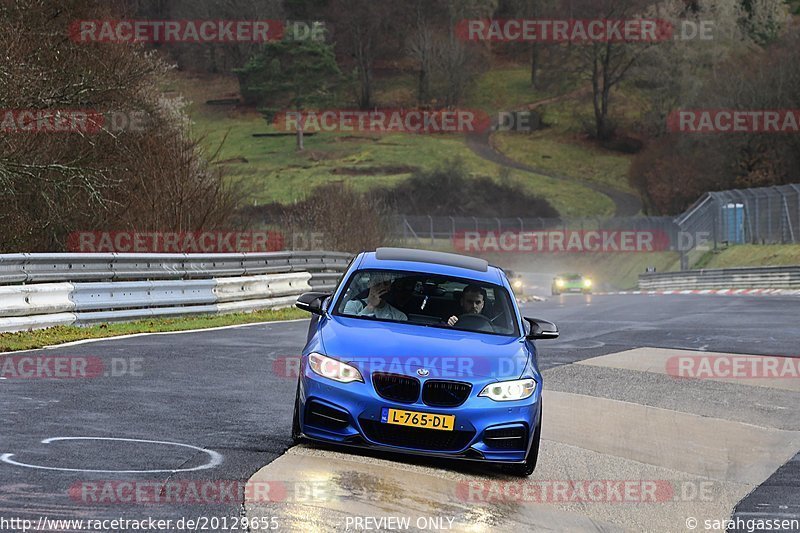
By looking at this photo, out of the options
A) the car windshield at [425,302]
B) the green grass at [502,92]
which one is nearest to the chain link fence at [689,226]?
the car windshield at [425,302]

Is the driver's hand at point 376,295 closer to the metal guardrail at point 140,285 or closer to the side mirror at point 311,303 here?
the side mirror at point 311,303

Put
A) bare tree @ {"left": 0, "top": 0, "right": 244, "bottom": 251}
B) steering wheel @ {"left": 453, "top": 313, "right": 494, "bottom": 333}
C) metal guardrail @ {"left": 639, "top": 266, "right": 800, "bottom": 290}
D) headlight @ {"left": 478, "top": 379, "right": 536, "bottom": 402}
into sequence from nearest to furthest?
headlight @ {"left": 478, "top": 379, "right": 536, "bottom": 402} → steering wheel @ {"left": 453, "top": 313, "right": 494, "bottom": 333} → bare tree @ {"left": 0, "top": 0, "right": 244, "bottom": 251} → metal guardrail @ {"left": 639, "top": 266, "right": 800, "bottom": 290}

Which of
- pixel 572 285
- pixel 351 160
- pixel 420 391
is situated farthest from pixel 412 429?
pixel 351 160

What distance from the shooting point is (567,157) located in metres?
126

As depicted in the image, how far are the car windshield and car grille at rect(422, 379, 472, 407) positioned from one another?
1227 millimetres

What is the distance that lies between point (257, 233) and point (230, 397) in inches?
846

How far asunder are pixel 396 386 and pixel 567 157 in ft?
387

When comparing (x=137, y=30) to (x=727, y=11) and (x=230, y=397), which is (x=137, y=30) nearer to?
(x=230, y=397)

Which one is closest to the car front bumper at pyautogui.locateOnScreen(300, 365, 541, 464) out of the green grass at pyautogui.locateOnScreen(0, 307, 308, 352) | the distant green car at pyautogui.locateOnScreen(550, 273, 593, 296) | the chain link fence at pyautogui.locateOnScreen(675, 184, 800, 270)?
the green grass at pyautogui.locateOnScreen(0, 307, 308, 352)

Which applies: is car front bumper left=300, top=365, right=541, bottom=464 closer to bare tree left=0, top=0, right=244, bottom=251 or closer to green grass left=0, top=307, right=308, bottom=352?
green grass left=0, top=307, right=308, bottom=352

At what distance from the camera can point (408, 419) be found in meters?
8.98

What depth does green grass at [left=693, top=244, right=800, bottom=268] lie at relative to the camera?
2082 inches

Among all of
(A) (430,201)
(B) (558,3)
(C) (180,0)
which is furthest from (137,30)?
(B) (558,3)

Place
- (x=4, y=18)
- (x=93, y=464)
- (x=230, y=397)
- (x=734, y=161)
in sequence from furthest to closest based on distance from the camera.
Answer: (x=734, y=161)
(x=4, y=18)
(x=230, y=397)
(x=93, y=464)
